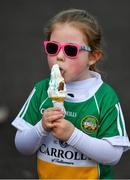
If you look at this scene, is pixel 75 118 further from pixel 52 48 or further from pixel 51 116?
pixel 52 48

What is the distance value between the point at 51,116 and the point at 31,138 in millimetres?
254

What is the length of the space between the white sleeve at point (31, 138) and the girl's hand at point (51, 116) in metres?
0.10

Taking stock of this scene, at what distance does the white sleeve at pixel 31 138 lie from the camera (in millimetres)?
2953

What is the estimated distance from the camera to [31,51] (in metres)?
7.93

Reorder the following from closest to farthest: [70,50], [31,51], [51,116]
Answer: [51,116], [70,50], [31,51]

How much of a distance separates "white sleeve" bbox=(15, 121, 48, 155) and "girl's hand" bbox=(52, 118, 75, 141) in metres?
0.11

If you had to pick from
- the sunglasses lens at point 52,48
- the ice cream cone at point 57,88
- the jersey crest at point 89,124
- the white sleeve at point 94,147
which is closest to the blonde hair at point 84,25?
the sunglasses lens at point 52,48

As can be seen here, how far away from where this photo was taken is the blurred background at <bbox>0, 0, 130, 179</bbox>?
6.36 meters

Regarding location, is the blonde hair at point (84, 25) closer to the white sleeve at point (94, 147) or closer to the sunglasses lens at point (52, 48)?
the sunglasses lens at point (52, 48)

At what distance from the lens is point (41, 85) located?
3.13 metres

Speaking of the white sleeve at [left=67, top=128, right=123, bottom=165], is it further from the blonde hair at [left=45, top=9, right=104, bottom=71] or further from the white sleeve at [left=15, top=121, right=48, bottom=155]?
the blonde hair at [left=45, top=9, right=104, bottom=71]

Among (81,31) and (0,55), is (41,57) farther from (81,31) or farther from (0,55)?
(81,31)

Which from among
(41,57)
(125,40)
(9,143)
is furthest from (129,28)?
(9,143)

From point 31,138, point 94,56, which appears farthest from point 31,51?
point 31,138
